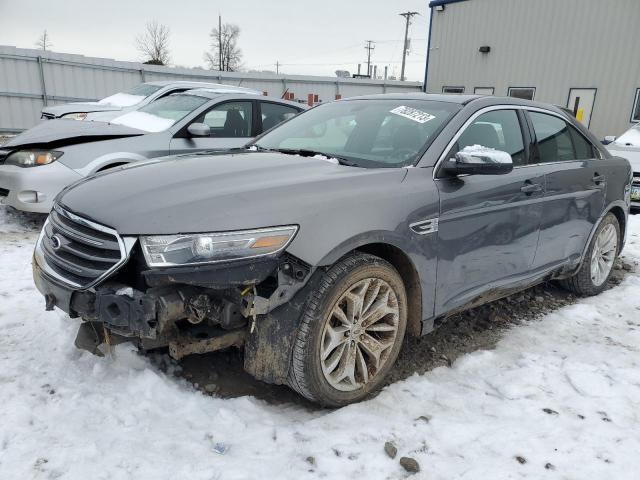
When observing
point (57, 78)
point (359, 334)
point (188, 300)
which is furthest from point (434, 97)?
point (57, 78)

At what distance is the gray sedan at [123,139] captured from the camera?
5293 millimetres

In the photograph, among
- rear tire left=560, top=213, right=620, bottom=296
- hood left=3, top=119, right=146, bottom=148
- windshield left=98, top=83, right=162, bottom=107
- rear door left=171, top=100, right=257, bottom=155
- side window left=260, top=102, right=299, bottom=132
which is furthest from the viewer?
windshield left=98, top=83, right=162, bottom=107

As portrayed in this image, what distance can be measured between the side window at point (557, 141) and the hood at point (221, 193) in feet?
5.16

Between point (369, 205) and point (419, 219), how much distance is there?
0.35 metres

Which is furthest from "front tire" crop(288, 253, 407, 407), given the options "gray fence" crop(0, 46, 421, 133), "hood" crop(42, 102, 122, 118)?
"gray fence" crop(0, 46, 421, 133)

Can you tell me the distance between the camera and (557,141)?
159 inches

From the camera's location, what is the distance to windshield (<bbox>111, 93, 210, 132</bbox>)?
608 cm

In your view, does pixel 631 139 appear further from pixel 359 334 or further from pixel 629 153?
pixel 359 334

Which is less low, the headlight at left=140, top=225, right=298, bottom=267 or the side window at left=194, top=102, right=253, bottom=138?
the side window at left=194, top=102, right=253, bottom=138

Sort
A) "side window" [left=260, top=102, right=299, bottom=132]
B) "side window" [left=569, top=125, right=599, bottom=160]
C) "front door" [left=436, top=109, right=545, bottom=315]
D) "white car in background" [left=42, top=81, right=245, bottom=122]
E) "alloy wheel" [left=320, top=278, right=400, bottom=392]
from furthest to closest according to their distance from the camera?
"white car in background" [left=42, top=81, right=245, bottom=122] → "side window" [left=260, top=102, right=299, bottom=132] → "side window" [left=569, top=125, right=599, bottom=160] → "front door" [left=436, top=109, right=545, bottom=315] → "alloy wheel" [left=320, top=278, right=400, bottom=392]

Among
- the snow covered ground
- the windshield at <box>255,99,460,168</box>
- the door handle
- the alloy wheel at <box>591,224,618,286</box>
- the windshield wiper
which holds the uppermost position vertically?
the windshield at <box>255,99,460,168</box>

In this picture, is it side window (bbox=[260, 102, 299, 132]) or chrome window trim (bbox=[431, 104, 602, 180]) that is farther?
side window (bbox=[260, 102, 299, 132])

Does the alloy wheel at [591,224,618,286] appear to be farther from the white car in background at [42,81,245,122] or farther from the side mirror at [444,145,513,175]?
the white car in background at [42,81,245,122]

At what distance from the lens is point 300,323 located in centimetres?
246
